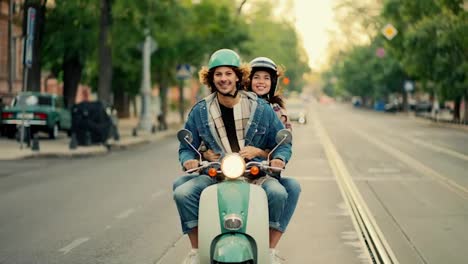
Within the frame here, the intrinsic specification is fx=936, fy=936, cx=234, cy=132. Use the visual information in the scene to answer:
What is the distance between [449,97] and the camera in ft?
165

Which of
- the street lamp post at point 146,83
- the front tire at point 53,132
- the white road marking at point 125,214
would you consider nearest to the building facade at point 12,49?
the street lamp post at point 146,83

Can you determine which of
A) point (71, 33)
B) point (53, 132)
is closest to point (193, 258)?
point (53, 132)

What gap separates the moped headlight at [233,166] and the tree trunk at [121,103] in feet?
148

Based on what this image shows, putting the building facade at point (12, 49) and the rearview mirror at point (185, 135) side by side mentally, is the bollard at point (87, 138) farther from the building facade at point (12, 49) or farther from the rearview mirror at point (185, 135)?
the rearview mirror at point (185, 135)

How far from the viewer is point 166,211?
12562mm

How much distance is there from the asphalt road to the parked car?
24.7 feet

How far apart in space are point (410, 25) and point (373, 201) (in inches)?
1537

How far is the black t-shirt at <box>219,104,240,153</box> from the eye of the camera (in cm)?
664

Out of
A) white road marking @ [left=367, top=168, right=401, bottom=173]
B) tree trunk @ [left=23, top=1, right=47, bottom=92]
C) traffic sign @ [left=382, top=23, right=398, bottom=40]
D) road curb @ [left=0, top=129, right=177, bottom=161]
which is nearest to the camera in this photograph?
white road marking @ [left=367, top=168, right=401, bottom=173]

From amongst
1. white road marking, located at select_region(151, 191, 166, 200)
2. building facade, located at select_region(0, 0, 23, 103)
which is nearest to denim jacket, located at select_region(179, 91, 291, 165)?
white road marking, located at select_region(151, 191, 166, 200)

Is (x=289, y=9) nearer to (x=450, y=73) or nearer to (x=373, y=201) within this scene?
(x=450, y=73)

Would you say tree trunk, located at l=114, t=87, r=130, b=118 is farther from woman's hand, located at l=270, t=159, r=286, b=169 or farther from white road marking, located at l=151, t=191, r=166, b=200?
woman's hand, located at l=270, t=159, r=286, b=169

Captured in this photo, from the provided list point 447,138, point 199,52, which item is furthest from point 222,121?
point 199,52

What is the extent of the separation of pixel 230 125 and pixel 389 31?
49.2 metres
